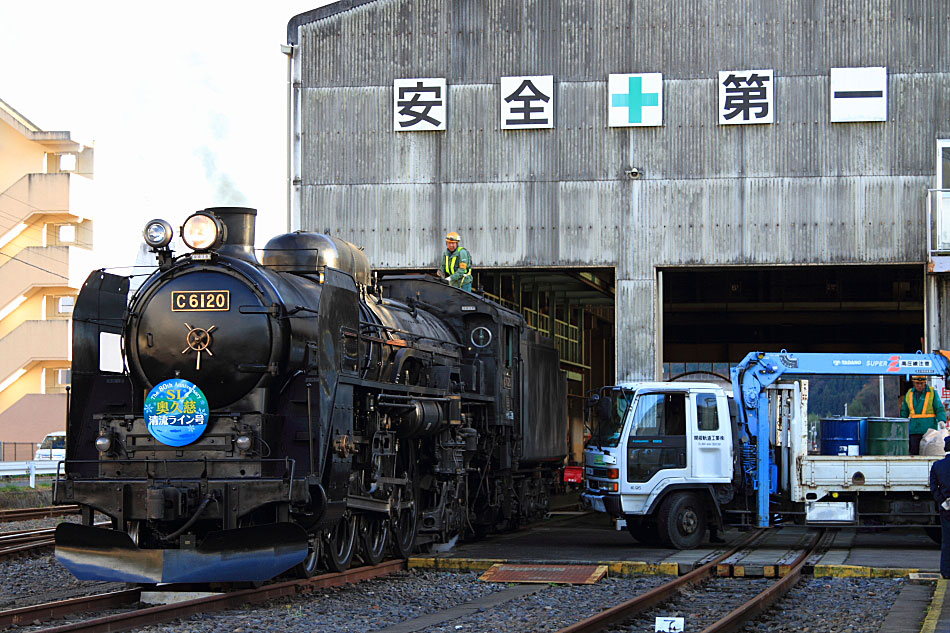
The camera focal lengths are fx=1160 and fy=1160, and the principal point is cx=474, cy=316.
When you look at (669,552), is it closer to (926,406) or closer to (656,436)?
(656,436)

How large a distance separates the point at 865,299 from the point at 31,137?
3352cm

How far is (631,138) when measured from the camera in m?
21.0

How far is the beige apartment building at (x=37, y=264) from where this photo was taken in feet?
150

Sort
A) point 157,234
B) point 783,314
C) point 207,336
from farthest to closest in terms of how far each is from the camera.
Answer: point 783,314 < point 157,234 < point 207,336

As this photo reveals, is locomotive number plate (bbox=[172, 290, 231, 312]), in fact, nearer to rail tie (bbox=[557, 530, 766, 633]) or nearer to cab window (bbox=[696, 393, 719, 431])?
rail tie (bbox=[557, 530, 766, 633])

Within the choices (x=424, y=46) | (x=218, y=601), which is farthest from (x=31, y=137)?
(x=218, y=601)

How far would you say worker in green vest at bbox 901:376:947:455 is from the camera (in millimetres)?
16031

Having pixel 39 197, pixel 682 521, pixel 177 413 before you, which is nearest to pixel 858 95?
pixel 682 521

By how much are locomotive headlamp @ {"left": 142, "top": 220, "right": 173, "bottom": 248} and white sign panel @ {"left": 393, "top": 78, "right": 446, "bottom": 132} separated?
35.1 feet

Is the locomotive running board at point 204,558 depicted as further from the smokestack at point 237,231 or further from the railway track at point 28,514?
the railway track at point 28,514

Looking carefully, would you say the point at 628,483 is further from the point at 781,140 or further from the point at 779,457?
the point at 781,140

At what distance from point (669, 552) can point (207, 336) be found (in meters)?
7.14

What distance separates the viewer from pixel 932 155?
20312 mm

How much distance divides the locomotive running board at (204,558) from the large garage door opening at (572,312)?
38.7 ft
